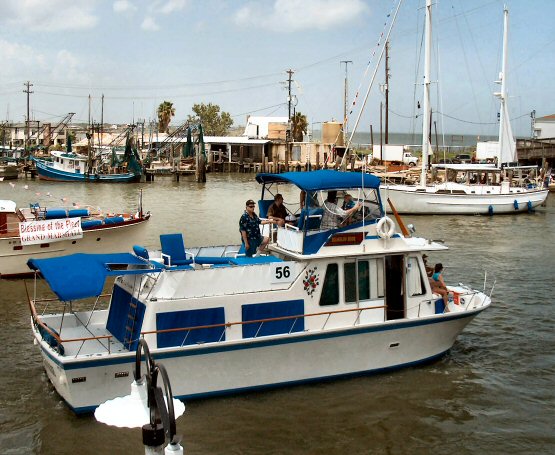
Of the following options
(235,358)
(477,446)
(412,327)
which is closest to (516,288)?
(412,327)

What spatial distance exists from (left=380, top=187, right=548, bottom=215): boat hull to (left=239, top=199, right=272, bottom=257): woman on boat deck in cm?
2723

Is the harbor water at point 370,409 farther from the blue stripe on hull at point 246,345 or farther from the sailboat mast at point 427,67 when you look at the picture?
the sailboat mast at point 427,67

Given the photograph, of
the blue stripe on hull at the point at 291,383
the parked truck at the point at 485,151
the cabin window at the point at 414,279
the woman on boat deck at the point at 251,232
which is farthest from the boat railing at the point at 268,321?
the parked truck at the point at 485,151

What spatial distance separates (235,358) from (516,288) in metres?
12.6

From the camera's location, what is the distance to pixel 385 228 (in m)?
13.0

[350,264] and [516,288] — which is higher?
[350,264]

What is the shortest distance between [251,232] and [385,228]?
268 cm

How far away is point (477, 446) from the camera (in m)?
11.2

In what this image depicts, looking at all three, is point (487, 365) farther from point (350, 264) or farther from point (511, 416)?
point (350, 264)

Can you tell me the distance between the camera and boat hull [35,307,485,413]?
1111 centimetres

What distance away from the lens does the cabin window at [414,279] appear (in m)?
13.3

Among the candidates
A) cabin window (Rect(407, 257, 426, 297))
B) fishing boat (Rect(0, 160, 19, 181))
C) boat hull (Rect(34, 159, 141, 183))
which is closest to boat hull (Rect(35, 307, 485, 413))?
cabin window (Rect(407, 257, 426, 297))

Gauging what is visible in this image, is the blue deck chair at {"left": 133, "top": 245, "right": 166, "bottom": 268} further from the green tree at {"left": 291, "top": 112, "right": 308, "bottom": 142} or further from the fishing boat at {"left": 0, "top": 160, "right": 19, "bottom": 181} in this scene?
the green tree at {"left": 291, "top": 112, "right": 308, "bottom": 142}

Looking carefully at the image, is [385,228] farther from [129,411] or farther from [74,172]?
[74,172]
